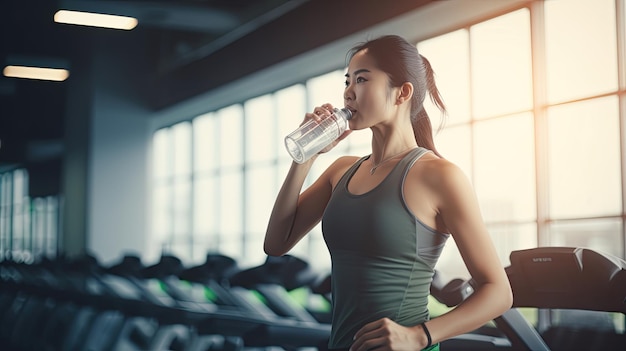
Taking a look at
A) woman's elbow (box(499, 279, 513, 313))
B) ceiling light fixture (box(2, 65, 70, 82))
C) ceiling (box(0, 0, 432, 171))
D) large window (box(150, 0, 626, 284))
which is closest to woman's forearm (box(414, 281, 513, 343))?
woman's elbow (box(499, 279, 513, 313))

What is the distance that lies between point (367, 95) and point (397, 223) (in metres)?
0.21

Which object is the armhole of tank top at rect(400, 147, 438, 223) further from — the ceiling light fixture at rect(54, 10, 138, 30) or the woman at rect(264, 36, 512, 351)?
the ceiling light fixture at rect(54, 10, 138, 30)

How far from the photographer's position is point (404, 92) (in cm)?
121

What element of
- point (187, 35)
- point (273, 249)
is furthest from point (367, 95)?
point (187, 35)

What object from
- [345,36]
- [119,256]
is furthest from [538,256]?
[119,256]

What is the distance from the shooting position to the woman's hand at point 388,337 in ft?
3.40

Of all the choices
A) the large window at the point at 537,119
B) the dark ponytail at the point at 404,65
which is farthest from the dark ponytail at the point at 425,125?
the large window at the point at 537,119

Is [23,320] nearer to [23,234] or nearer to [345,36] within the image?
[345,36]

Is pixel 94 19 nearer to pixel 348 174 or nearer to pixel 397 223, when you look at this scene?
pixel 348 174

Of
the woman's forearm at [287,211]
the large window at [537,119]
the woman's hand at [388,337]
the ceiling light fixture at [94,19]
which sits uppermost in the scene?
the ceiling light fixture at [94,19]

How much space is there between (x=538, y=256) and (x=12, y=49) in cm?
731

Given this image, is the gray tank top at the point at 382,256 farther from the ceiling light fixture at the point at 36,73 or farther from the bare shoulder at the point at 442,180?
the ceiling light fixture at the point at 36,73

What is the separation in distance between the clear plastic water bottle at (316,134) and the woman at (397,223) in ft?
0.04

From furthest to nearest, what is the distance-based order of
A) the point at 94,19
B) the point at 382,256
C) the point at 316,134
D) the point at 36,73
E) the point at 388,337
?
the point at 36,73
the point at 94,19
the point at 316,134
the point at 382,256
the point at 388,337
